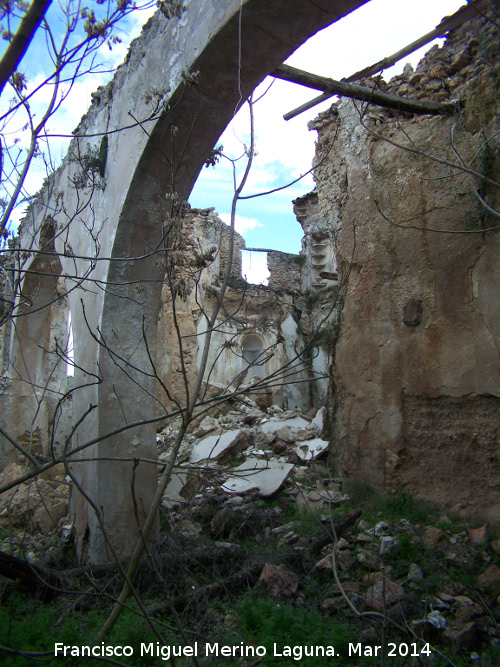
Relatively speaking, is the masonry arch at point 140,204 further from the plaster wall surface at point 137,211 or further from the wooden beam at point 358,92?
the wooden beam at point 358,92

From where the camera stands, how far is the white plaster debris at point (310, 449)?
18.7 feet

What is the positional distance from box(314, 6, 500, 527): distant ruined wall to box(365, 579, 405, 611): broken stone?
105 cm

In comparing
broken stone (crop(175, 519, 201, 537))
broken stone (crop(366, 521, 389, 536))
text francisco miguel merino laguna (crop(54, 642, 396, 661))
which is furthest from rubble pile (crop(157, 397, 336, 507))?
text francisco miguel merino laguna (crop(54, 642, 396, 661))

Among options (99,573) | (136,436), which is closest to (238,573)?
(99,573)

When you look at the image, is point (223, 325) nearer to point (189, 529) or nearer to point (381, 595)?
point (189, 529)

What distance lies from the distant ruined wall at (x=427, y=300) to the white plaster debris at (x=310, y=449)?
94 cm

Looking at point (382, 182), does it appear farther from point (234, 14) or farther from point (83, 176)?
point (83, 176)

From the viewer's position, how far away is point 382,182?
4.60 m

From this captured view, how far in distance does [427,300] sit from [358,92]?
185cm

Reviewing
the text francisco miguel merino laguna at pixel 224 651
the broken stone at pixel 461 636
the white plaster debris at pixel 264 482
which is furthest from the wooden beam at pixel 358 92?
the text francisco miguel merino laguna at pixel 224 651

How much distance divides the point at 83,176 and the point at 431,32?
3363mm

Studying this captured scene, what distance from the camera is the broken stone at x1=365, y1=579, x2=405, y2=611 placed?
2.83 meters

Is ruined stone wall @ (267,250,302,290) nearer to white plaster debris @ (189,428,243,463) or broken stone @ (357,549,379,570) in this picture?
white plaster debris @ (189,428,243,463)

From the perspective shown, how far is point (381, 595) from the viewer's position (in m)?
2.88
